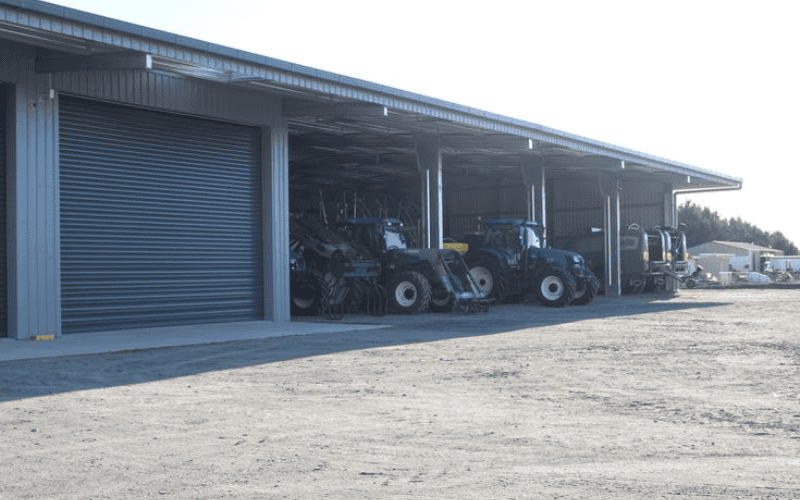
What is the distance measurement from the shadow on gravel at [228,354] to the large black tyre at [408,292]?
0.44 metres

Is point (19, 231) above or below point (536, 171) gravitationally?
below

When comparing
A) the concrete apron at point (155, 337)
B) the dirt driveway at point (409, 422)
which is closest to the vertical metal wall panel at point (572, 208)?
the concrete apron at point (155, 337)

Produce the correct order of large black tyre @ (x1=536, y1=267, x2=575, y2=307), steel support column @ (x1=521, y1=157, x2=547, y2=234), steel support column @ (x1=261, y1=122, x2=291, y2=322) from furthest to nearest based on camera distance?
steel support column @ (x1=521, y1=157, x2=547, y2=234) → large black tyre @ (x1=536, y1=267, x2=575, y2=307) → steel support column @ (x1=261, y1=122, x2=291, y2=322)

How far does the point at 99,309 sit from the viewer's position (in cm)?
1622

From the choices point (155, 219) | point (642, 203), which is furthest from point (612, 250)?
point (155, 219)

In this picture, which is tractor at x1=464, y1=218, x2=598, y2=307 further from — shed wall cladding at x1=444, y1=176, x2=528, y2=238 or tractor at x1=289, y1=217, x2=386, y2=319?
shed wall cladding at x1=444, y1=176, x2=528, y2=238

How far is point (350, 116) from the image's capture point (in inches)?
802

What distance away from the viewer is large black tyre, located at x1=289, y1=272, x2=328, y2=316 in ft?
72.9

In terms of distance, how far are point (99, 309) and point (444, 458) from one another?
11.7 m

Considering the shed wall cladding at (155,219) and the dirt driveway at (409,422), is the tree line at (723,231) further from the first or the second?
the dirt driveway at (409,422)

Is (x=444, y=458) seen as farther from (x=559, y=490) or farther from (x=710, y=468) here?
(x=710, y=468)

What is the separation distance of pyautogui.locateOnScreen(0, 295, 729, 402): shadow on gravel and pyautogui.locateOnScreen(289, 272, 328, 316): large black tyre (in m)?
1.38

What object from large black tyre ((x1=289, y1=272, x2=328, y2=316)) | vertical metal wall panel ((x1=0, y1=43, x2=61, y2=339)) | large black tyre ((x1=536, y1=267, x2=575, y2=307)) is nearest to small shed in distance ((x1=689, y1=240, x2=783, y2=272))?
large black tyre ((x1=536, y1=267, x2=575, y2=307))

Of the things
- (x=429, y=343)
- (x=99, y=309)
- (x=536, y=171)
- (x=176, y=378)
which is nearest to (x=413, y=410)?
(x=176, y=378)
